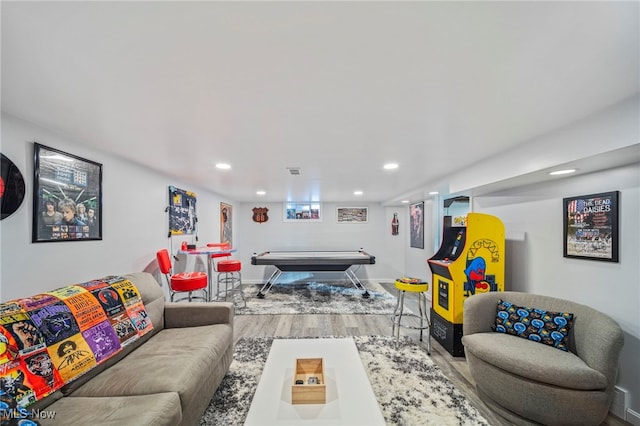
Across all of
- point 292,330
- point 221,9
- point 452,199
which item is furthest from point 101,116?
point 452,199

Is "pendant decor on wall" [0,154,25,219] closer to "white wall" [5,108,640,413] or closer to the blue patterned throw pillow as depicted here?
"white wall" [5,108,640,413]

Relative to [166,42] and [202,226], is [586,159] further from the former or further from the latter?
[202,226]

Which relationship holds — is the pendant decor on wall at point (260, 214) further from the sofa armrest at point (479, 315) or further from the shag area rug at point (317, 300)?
the sofa armrest at point (479, 315)

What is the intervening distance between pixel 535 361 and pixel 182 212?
4.30 m

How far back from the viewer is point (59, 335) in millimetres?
1415

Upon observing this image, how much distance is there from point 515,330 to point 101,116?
3567 millimetres

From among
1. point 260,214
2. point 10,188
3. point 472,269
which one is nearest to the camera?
point 10,188

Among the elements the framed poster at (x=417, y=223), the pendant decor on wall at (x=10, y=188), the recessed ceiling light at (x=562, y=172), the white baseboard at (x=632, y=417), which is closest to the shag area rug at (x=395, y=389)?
the white baseboard at (x=632, y=417)

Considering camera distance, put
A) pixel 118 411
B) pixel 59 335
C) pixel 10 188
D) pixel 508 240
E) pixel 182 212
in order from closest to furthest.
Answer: pixel 118 411 < pixel 59 335 < pixel 10 188 < pixel 508 240 < pixel 182 212

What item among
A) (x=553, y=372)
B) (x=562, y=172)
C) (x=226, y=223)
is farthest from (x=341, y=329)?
(x=226, y=223)

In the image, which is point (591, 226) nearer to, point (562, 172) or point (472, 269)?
point (562, 172)

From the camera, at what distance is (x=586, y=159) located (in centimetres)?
168

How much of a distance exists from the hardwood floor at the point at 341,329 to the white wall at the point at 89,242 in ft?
4.77

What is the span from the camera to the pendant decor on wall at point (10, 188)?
5.08ft
